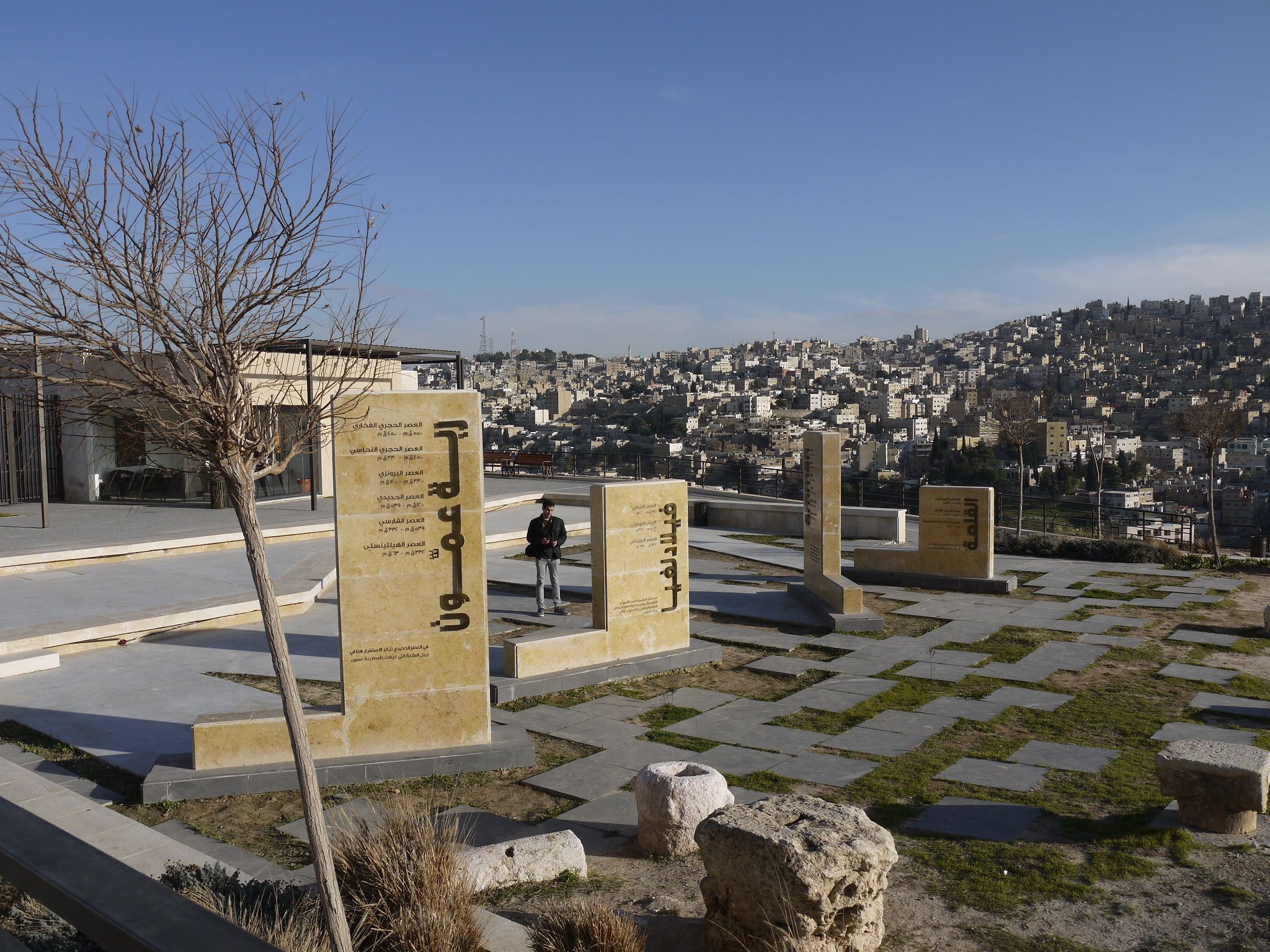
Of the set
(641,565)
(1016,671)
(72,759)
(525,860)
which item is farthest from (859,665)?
(72,759)

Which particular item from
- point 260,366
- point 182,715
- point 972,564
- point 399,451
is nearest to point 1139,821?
point 399,451

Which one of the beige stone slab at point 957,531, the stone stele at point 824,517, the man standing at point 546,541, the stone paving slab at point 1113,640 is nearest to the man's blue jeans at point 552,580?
the man standing at point 546,541

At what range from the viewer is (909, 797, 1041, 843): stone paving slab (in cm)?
632

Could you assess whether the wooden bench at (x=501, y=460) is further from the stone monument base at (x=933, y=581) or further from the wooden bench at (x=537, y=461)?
the stone monument base at (x=933, y=581)

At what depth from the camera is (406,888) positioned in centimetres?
455

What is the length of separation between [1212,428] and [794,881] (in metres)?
19.1

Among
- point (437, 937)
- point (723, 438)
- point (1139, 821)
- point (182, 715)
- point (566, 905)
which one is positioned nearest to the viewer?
point (437, 937)

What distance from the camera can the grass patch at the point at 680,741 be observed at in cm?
829

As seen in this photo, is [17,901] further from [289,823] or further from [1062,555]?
[1062,555]

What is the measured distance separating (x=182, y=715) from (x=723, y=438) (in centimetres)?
5677

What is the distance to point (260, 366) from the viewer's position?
24031mm

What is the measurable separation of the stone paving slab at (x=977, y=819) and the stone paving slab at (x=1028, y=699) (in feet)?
9.29

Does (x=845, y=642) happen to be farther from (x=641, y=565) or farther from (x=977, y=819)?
(x=977, y=819)

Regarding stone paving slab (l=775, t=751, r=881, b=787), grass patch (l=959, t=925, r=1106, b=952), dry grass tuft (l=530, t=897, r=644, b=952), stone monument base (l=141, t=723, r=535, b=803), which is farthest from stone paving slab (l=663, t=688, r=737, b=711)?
dry grass tuft (l=530, t=897, r=644, b=952)
